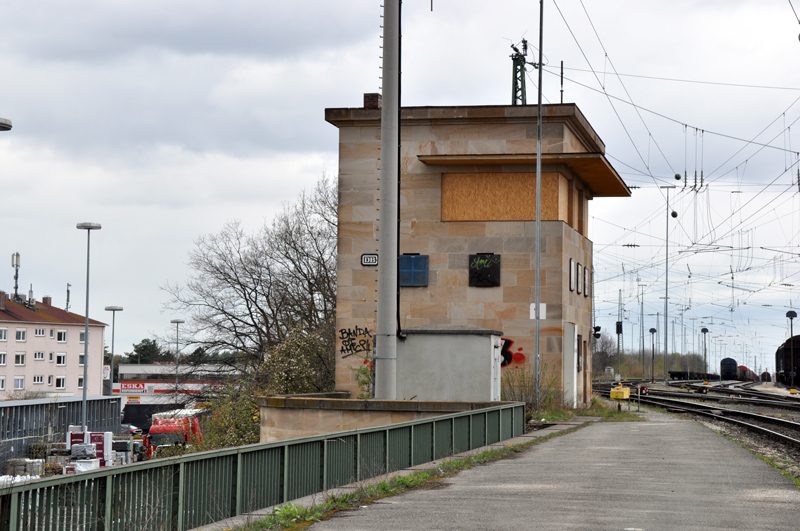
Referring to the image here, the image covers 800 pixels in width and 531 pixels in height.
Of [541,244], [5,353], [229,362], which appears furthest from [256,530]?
[5,353]

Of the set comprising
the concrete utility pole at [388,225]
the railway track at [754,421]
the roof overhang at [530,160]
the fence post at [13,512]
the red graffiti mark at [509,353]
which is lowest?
the railway track at [754,421]

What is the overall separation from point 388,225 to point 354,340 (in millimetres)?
15703

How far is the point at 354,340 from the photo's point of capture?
36.6m

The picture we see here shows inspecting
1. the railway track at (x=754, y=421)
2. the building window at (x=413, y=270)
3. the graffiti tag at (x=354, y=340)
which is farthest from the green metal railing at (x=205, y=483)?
the graffiti tag at (x=354, y=340)

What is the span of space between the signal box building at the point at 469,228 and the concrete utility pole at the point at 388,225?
13.8 meters

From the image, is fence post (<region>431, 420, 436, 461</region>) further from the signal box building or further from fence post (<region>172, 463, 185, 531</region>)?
the signal box building

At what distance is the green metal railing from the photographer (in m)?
7.95

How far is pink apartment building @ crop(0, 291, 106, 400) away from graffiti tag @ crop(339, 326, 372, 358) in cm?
5958

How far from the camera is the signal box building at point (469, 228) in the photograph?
35.5 meters

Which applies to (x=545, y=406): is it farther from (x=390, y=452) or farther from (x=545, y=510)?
(x=545, y=510)

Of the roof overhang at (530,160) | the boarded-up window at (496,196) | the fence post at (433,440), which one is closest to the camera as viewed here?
the fence post at (433,440)

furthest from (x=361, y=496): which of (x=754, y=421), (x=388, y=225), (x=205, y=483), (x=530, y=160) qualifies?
(x=530, y=160)

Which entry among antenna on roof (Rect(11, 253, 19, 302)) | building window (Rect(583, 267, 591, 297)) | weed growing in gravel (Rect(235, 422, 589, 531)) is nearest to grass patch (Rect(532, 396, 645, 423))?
building window (Rect(583, 267, 591, 297))

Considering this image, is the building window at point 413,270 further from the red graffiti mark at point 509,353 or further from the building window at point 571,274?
the building window at point 571,274
